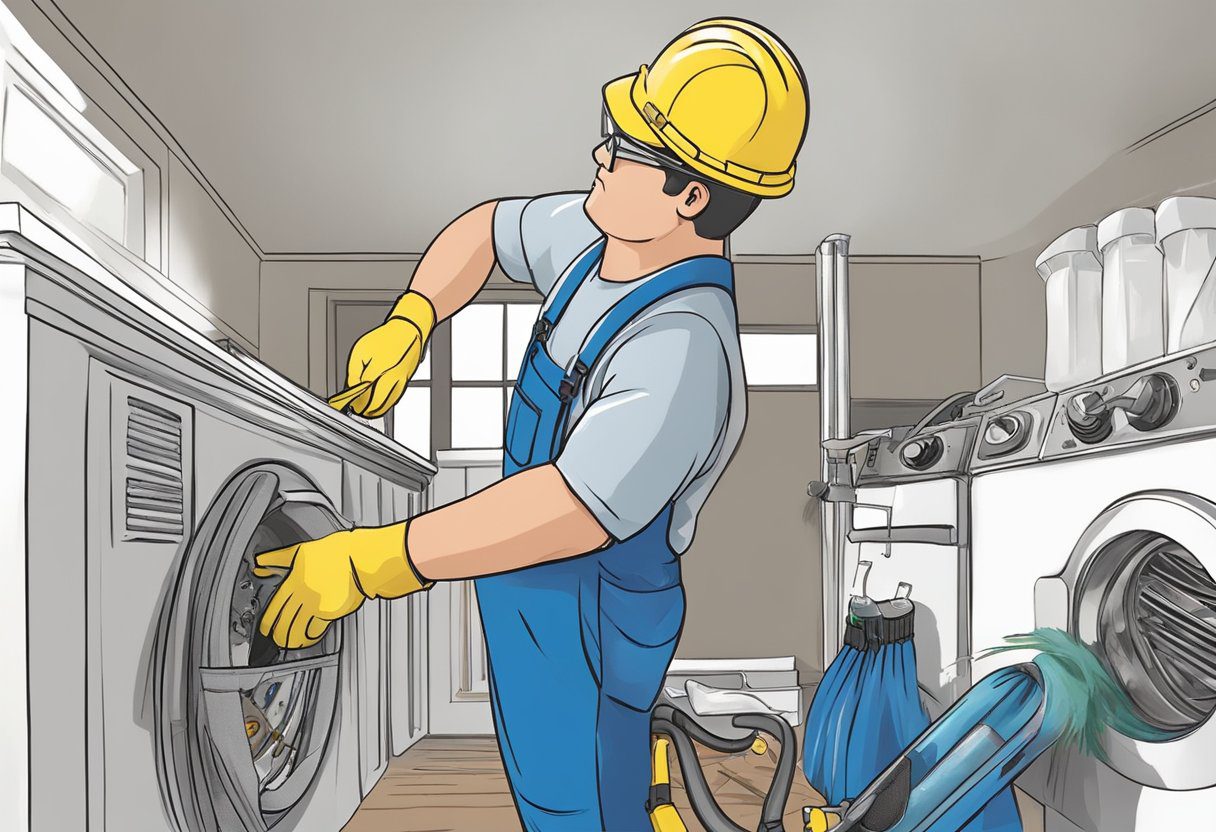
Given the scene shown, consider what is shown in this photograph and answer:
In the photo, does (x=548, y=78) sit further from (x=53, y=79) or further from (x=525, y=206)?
(x=53, y=79)

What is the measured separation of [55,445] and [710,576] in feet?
6.55

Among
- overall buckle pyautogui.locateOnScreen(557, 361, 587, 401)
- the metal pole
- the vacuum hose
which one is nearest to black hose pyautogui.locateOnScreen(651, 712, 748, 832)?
the vacuum hose

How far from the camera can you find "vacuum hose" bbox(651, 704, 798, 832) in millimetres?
1163

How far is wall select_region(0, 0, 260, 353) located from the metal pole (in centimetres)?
158

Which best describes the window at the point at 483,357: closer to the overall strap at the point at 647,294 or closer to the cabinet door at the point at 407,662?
the cabinet door at the point at 407,662

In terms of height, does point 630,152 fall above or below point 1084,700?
above

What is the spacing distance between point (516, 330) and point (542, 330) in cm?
122

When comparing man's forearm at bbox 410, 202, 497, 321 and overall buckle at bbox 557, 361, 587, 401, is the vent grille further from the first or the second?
man's forearm at bbox 410, 202, 497, 321

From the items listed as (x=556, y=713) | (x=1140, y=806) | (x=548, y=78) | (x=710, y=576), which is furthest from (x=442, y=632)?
(x=1140, y=806)

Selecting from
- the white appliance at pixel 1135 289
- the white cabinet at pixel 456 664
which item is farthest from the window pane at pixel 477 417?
the white appliance at pixel 1135 289

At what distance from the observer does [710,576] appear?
2.44 metres

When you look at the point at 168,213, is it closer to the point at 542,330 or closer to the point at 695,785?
the point at 542,330

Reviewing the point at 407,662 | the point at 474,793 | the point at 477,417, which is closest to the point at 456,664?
the point at 407,662

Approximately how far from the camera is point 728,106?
979 millimetres
